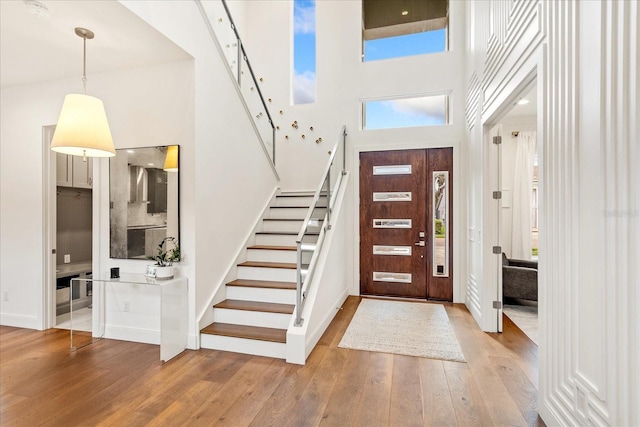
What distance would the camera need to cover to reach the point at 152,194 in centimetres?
322

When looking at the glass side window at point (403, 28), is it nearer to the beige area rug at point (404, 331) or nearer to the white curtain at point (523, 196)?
the white curtain at point (523, 196)

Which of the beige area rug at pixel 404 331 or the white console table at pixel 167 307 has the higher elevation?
the white console table at pixel 167 307

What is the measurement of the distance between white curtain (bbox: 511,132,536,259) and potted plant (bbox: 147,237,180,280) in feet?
18.1

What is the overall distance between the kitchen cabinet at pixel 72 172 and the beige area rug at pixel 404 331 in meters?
4.22

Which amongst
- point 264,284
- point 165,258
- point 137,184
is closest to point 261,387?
point 264,284

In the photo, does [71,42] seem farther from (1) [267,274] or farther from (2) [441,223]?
(2) [441,223]

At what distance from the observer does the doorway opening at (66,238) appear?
3.69 m

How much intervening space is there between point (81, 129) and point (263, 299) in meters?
2.29

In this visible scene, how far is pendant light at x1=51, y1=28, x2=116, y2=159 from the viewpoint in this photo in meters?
2.40

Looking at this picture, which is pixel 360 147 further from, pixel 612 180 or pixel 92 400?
pixel 92 400

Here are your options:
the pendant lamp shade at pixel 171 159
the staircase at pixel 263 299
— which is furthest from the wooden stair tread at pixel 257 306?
the pendant lamp shade at pixel 171 159

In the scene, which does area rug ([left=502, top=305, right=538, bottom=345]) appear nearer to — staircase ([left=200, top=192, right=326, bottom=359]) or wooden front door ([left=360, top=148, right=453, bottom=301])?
wooden front door ([left=360, top=148, right=453, bottom=301])

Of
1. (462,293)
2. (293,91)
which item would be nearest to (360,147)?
(293,91)

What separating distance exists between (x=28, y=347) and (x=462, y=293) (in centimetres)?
536
